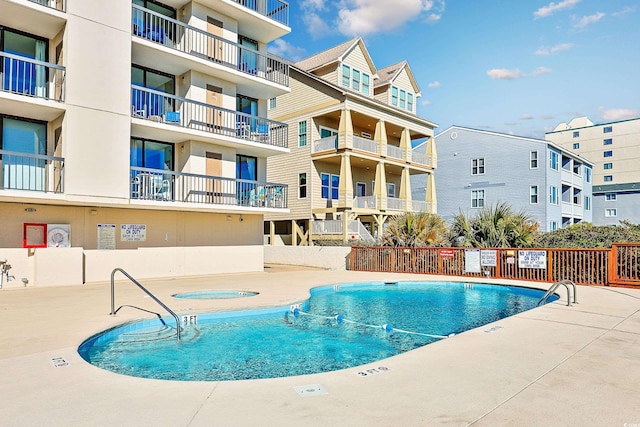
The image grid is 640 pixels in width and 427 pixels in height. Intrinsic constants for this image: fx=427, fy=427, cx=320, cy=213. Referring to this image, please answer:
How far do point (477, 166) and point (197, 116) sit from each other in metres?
25.8

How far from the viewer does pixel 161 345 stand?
25.8ft

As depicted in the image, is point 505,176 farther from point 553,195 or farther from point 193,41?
point 193,41

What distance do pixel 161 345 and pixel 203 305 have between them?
236 cm

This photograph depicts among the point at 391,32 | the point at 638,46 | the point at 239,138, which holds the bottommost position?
the point at 239,138

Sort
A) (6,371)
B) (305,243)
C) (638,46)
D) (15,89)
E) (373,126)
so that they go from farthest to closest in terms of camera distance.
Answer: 1. (373,126)
2. (305,243)
3. (638,46)
4. (15,89)
5. (6,371)

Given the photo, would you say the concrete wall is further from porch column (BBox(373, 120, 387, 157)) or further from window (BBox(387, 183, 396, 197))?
window (BBox(387, 183, 396, 197))

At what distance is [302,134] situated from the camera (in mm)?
27203

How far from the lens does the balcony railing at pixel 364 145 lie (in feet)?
83.8

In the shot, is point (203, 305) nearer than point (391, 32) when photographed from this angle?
Yes

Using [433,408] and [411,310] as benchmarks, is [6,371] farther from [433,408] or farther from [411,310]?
[411,310]

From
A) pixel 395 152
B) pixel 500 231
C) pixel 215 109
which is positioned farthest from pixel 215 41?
pixel 500 231

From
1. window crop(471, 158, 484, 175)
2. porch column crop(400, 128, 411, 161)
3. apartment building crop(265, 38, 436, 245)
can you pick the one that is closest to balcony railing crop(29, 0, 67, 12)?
apartment building crop(265, 38, 436, 245)

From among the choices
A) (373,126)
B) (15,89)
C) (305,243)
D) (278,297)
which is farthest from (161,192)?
(373,126)

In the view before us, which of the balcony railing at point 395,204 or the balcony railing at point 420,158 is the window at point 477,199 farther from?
the balcony railing at point 395,204
